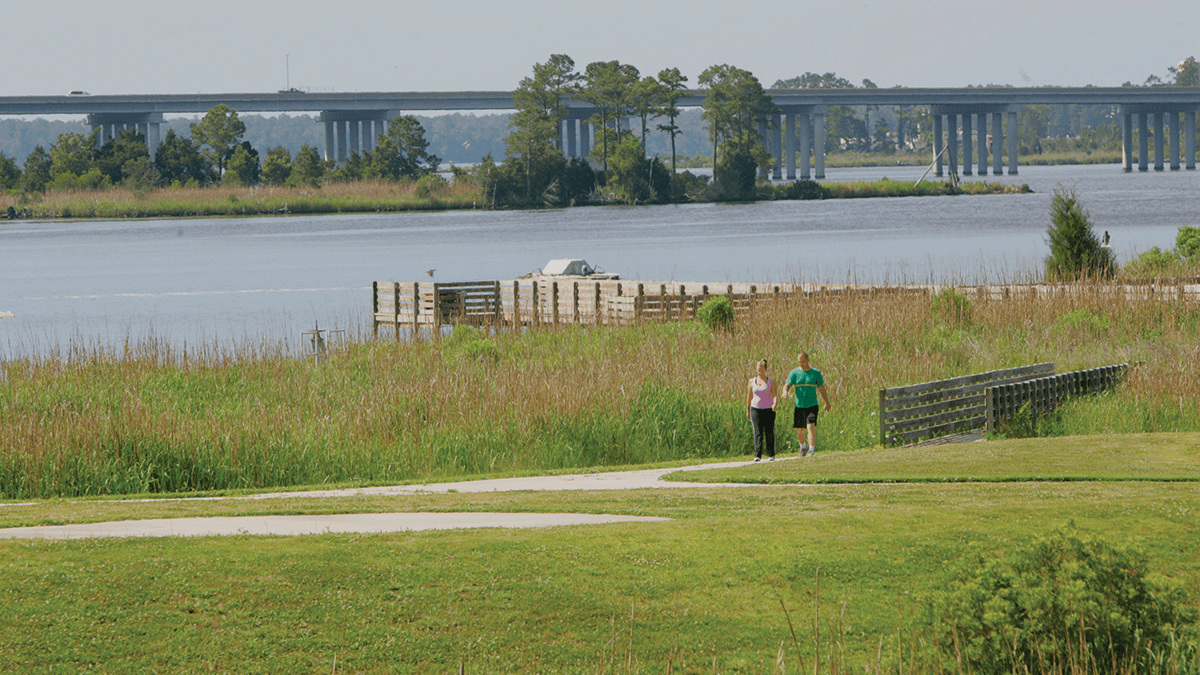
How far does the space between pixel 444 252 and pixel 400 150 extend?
54323 millimetres

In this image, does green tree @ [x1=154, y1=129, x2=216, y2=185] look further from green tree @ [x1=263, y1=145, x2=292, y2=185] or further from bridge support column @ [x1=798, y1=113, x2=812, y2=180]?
bridge support column @ [x1=798, y1=113, x2=812, y2=180]

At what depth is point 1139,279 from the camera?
34781 millimetres

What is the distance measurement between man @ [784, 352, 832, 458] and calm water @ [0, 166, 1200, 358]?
60.2 ft

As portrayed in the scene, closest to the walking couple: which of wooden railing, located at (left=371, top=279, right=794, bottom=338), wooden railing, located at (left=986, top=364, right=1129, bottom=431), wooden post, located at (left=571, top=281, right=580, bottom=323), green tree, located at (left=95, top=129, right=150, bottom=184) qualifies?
wooden railing, located at (left=986, top=364, right=1129, bottom=431)

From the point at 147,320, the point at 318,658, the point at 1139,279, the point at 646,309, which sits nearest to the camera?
the point at 318,658

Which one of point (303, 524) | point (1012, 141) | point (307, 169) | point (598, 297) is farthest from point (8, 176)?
point (303, 524)

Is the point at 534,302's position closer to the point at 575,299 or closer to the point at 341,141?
the point at 575,299

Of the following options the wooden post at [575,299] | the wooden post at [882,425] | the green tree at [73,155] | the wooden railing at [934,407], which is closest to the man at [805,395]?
the wooden post at [882,425]

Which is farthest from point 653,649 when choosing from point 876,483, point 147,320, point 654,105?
point 654,105

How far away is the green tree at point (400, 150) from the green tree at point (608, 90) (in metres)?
19.4

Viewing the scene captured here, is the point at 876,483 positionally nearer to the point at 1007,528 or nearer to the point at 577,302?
the point at 1007,528

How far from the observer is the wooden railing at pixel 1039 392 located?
2175 cm

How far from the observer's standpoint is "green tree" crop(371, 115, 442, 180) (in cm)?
14038

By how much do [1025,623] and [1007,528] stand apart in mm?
4312
